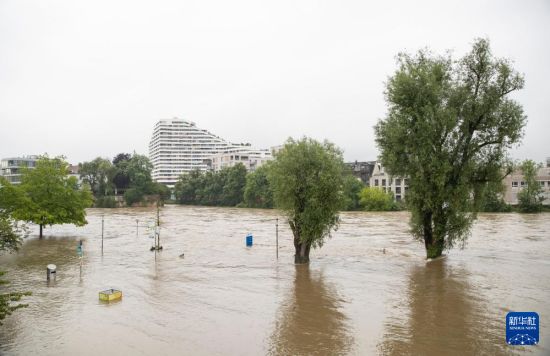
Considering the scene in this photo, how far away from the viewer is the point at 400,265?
108ft

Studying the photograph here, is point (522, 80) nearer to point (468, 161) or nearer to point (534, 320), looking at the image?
point (468, 161)

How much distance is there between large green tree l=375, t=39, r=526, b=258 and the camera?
1186 inches

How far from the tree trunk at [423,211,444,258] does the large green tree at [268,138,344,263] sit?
6691mm

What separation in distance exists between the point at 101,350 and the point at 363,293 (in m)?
14.0

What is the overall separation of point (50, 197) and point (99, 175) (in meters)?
90.1

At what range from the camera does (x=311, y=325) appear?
19.1 meters

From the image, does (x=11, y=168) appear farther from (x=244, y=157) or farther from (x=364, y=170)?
(x=364, y=170)

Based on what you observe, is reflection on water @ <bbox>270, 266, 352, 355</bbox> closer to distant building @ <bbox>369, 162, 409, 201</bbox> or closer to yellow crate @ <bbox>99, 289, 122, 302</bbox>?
yellow crate @ <bbox>99, 289, 122, 302</bbox>

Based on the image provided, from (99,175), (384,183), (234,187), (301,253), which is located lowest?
(301,253)

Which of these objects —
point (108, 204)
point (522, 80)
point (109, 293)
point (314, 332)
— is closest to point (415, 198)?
point (522, 80)

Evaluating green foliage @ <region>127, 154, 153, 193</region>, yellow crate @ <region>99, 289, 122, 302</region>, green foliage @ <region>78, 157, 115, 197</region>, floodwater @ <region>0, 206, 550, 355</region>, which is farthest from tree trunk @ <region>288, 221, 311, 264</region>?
green foliage @ <region>78, 157, 115, 197</region>

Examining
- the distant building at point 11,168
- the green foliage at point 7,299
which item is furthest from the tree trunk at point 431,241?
the distant building at point 11,168

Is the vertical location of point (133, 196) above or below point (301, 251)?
above

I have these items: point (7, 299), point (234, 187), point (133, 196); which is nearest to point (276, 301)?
point (7, 299)
